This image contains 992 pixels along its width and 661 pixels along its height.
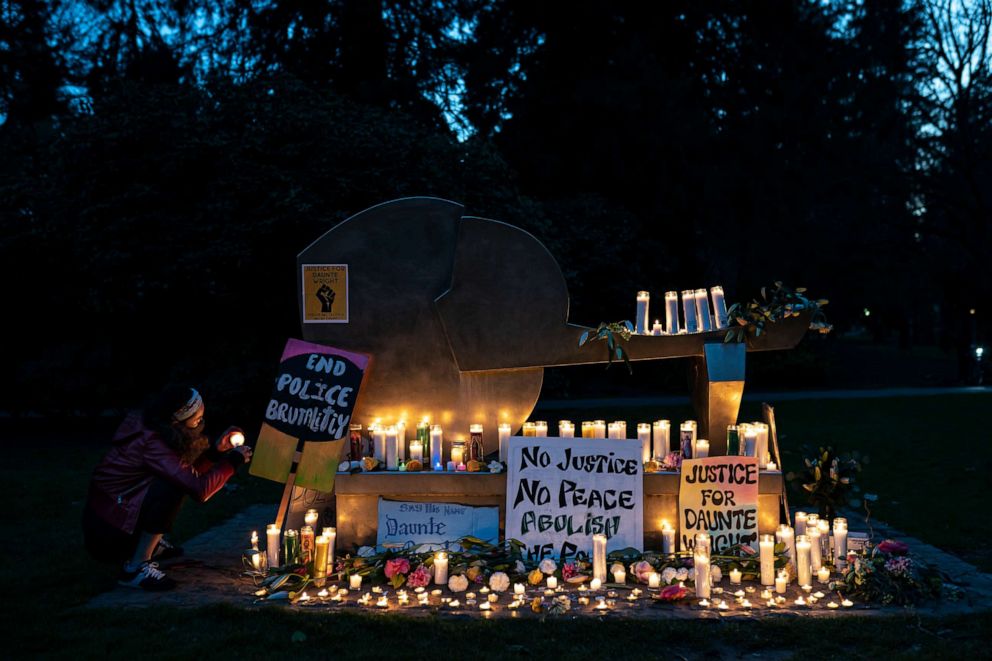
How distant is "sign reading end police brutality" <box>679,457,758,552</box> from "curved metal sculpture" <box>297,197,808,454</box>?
16.5 inches

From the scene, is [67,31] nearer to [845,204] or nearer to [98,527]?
[98,527]

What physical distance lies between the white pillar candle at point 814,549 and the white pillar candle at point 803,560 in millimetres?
54

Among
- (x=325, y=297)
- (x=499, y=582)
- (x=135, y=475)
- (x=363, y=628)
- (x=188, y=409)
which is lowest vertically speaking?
(x=363, y=628)

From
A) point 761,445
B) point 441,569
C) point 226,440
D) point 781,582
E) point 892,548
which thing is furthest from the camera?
point 761,445

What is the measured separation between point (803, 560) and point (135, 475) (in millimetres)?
4410

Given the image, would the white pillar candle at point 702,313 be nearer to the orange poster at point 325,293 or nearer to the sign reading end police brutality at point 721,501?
the sign reading end police brutality at point 721,501

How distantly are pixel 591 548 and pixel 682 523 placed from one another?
67 cm

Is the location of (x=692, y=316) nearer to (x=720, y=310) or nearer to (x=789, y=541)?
(x=720, y=310)

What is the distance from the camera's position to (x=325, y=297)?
6.44m

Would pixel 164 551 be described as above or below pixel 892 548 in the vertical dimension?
below

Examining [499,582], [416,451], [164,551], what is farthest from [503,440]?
[164,551]

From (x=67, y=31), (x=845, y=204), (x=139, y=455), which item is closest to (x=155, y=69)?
(x=67, y=31)

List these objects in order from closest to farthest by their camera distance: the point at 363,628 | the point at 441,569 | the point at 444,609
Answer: the point at 363,628, the point at 444,609, the point at 441,569

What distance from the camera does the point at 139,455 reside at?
5.73 m
